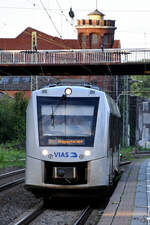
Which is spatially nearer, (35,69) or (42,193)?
(42,193)

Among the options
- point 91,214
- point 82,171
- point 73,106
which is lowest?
point 91,214

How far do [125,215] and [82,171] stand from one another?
1.86 metres

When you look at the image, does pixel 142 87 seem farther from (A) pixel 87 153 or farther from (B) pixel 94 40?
(A) pixel 87 153

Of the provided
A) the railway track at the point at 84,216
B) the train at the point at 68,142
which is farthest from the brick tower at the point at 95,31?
the railway track at the point at 84,216

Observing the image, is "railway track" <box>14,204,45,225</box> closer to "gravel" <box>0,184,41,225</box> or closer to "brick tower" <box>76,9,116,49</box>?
"gravel" <box>0,184,41,225</box>

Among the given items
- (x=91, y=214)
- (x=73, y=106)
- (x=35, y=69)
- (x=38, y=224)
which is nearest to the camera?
(x=38, y=224)

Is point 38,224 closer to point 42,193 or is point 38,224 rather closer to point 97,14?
point 42,193

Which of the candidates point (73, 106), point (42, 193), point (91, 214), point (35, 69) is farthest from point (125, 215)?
point (35, 69)

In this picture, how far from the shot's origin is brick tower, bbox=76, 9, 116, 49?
91.4 m

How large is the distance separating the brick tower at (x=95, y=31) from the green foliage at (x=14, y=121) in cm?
4393

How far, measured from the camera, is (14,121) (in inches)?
1893

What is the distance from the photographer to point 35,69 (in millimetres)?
44625

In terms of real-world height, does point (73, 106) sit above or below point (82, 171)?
above

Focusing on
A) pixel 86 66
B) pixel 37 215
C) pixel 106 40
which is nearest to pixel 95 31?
pixel 106 40
